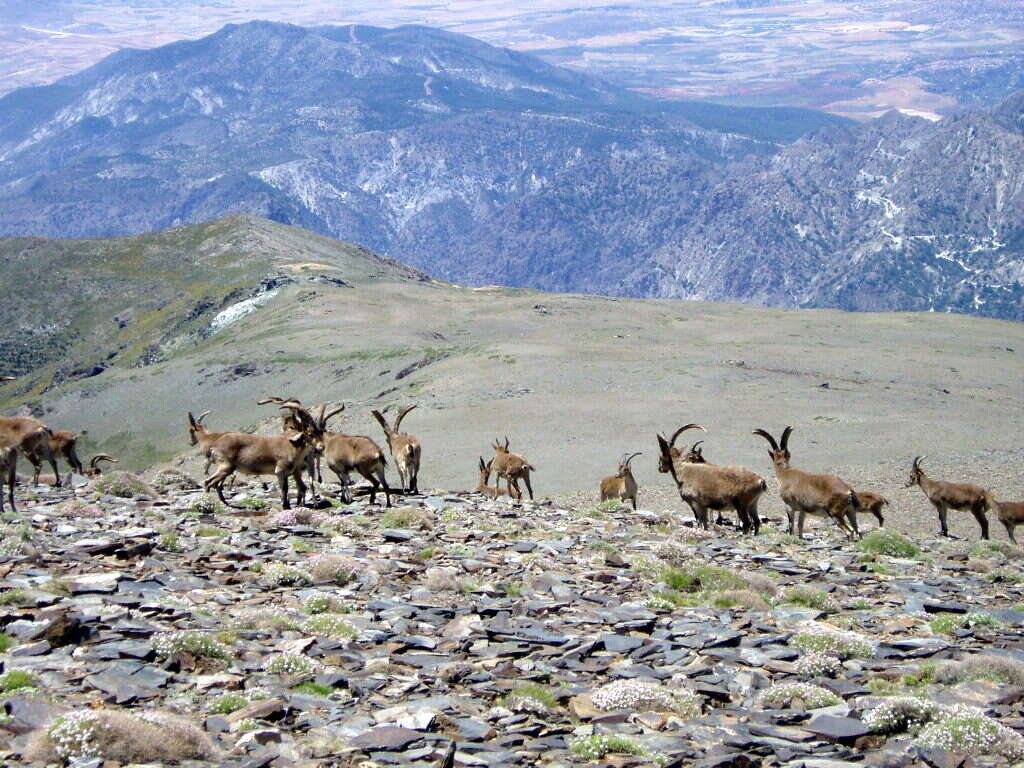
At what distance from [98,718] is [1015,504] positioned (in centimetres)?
2544

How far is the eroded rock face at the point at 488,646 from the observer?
960 centimetres

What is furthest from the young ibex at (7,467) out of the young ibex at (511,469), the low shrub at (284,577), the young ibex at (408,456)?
the young ibex at (511,469)

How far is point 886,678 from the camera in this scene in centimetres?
1211

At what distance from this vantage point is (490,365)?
252 ft

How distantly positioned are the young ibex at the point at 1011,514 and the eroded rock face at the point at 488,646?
905 cm

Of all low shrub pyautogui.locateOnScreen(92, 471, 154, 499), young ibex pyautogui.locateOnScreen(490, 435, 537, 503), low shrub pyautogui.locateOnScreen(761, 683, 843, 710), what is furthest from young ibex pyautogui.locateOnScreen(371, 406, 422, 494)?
low shrub pyautogui.locateOnScreen(761, 683, 843, 710)

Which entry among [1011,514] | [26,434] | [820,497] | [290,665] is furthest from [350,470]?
[1011,514]

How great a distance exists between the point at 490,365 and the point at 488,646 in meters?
64.2

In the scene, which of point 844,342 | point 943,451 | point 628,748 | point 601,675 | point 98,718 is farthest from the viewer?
point 844,342

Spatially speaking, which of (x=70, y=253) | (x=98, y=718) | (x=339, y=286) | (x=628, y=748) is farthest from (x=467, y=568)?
(x=70, y=253)

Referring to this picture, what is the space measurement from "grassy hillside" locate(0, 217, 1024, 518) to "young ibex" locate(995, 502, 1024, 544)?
35.8 feet

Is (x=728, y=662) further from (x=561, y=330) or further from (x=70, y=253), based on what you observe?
(x=70, y=253)

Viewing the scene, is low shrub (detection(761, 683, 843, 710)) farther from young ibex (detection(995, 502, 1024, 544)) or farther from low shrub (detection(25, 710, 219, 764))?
young ibex (detection(995, 502, 1024, 544))

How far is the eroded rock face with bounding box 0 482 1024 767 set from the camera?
960 cm
